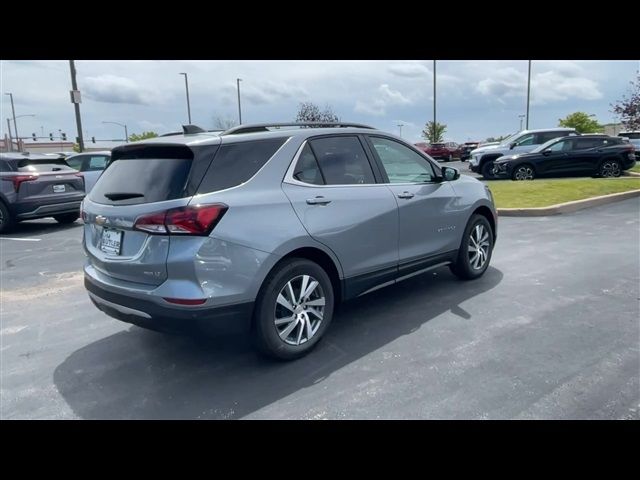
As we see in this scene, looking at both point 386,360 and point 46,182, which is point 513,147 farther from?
point 386,360

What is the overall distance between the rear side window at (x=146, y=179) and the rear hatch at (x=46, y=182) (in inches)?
281

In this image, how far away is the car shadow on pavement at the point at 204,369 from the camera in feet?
9.63

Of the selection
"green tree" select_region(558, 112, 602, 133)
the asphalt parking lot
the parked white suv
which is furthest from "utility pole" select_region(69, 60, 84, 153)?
"green tree" select_region(558, 112, 602, 133)

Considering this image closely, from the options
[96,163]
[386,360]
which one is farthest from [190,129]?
[96,163]

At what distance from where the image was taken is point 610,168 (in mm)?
15562

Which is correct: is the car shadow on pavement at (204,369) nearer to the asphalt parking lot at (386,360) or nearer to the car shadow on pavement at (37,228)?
the asphalt parking lot at (386,360)

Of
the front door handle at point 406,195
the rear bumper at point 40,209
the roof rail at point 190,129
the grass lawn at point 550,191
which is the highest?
the roof rail at point 190,129

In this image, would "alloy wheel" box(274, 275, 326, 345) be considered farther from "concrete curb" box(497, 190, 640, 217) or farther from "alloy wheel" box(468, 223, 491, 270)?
"concrete curb" box(497, 190, 640, 217)

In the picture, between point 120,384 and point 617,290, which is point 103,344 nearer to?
point 120,384

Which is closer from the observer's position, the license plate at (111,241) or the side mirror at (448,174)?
the license plate at (111,241)

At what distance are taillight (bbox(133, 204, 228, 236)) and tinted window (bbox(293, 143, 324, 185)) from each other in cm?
84

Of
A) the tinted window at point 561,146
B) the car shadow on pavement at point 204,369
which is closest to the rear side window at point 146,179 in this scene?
the car shadow on pavement at point 204,369

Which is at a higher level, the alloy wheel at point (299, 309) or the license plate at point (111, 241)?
the license plate at point (111, 241)
